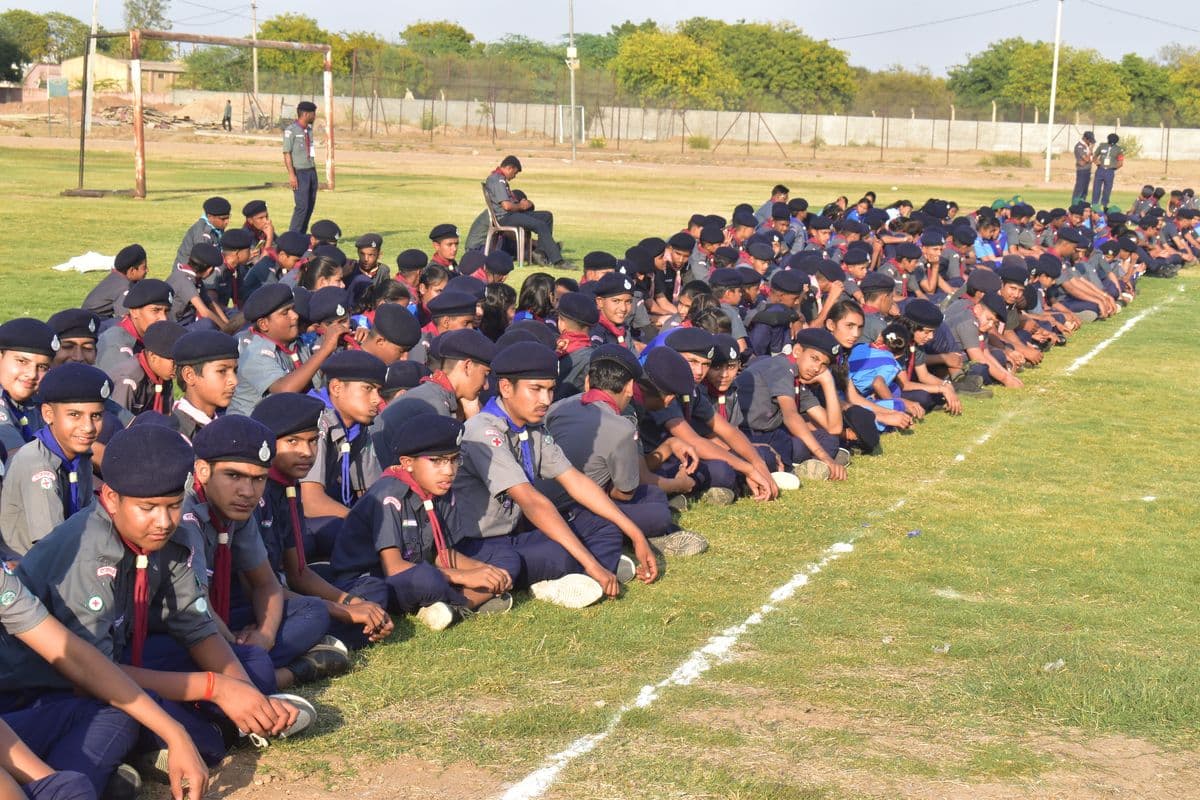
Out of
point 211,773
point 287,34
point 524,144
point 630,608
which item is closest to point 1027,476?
point 630,608

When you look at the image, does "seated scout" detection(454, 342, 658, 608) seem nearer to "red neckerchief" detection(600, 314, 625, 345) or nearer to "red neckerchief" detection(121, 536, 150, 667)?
"red neckerchief" detection(121, 536, 150, 667)

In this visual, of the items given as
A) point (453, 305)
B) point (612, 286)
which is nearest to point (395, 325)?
point (453, 305)

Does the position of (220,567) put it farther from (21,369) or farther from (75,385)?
(21,369)

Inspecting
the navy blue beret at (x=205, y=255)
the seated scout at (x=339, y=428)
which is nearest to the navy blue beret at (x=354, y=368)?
the seated scout at (x=339, y=428)

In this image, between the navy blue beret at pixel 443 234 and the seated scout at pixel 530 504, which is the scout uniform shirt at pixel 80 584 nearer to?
the seated scout at pixel 530 504

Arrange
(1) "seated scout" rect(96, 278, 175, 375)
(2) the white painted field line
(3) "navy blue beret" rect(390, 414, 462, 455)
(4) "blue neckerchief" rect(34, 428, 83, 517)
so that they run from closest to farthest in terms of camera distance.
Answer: (2) the white painted field line → (4) "blue neckerchief" rect(34, 428, 83, 517) → (3) "navy blue beret" rect(390, 414, 462, 455) → (1) "seated scout" rect(96, 278, 175, 375)

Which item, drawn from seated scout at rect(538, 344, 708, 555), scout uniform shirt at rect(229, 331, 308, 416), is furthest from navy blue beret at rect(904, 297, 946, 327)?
scout uniform shirt at rect(229, 331, 308, 416)

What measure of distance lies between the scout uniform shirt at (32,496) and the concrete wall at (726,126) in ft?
197

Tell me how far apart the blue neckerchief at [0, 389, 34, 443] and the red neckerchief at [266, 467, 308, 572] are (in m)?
1.69

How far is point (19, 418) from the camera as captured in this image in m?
6.54

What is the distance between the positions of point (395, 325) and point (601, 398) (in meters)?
1.40

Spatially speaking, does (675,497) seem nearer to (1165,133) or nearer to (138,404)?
(138,404)

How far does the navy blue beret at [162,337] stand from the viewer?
7473 millimetres

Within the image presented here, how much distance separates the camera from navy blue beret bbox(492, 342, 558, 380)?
20.8 feet
